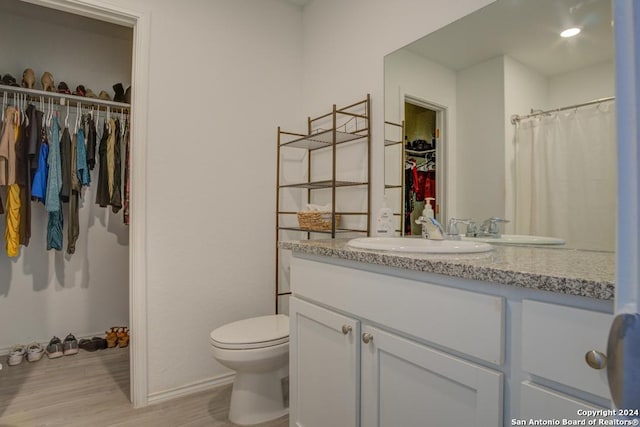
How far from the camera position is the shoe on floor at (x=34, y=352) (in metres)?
2.47

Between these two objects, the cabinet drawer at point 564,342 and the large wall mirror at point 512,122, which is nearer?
the cabinet drawer at point 564,342

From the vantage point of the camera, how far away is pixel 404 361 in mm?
1033

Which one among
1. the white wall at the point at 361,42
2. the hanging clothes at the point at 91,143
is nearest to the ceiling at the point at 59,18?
the hanging clothes at the point at 91,143

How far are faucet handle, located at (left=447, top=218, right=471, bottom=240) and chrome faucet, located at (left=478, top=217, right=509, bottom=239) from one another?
75mm

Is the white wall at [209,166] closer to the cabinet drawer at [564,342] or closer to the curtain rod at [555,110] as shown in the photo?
the curtain rod at [555,110]

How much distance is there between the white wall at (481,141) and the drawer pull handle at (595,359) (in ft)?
2.80

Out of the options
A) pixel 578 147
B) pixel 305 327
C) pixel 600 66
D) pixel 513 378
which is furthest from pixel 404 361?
pixel 600 66

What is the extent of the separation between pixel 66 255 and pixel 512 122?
3.21 m

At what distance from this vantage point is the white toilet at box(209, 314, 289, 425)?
5.49ft

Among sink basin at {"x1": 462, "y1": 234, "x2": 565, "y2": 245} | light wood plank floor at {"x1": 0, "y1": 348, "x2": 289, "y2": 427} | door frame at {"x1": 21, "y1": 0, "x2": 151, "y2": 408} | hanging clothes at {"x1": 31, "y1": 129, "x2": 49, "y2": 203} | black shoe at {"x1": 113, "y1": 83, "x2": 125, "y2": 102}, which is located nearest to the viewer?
sink basin at {"x1": 462, "y1": 234, "x2": 565, "y2": 245}

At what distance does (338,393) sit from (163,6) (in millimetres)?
2147

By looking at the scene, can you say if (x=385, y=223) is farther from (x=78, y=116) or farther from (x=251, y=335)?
(x=78, y=116)

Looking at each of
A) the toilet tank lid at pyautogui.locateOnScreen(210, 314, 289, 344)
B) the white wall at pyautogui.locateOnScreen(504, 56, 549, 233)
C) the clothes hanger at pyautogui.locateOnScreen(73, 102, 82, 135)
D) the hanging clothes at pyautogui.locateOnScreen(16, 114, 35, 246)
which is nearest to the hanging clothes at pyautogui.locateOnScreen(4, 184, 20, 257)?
the hanging clothes at pyautogui.locateOnScreen(16, 114, 35, 246)

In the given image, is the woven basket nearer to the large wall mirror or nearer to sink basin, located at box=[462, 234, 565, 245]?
the large wall mirror
